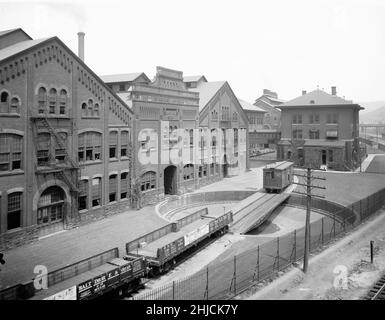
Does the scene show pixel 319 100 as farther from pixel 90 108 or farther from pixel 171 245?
pixel 171 245

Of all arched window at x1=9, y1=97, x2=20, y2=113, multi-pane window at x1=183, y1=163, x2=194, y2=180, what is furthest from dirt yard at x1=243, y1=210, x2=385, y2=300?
multi-pane window at x1=183, y1=163, x2=194, y2=180

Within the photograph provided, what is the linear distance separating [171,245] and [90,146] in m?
13.5

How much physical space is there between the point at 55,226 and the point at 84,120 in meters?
9.23

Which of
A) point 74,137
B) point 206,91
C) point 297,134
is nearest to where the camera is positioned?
point 74,137

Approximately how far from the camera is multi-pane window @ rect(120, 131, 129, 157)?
37.9 m

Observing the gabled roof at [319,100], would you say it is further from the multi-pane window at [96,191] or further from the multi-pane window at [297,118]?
the multi-pane window at [96,191]

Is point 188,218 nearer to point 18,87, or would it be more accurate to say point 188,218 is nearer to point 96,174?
point 96,174

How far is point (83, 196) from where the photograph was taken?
33.8 m

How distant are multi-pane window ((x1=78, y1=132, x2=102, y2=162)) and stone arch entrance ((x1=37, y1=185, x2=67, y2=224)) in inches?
141

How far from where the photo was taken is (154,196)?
42781 millimetres

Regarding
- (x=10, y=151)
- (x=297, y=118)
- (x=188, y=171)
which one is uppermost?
(x=297, y=118)

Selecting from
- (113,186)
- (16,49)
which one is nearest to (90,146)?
(113,186)

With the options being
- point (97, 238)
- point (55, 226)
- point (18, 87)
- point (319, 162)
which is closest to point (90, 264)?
point (97, 238)

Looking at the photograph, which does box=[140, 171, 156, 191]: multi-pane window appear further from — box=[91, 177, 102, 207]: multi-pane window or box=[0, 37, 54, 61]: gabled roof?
box=[0, 37, 54, 61]: gabled roof
